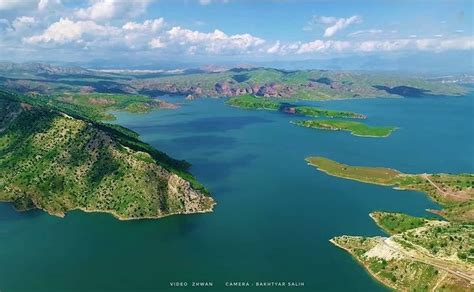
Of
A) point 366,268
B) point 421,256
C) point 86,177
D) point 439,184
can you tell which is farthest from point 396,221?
point 86,177

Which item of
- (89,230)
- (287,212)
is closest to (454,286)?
(287,212)

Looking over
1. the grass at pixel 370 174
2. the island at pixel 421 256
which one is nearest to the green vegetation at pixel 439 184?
the grass at pixel 370 174

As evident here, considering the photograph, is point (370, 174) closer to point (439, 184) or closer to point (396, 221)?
point (439, 184)

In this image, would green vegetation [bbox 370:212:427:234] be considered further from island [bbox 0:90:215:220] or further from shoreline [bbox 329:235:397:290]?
island [bbox 0:90:215:220]

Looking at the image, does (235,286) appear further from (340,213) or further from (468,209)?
(468,209)

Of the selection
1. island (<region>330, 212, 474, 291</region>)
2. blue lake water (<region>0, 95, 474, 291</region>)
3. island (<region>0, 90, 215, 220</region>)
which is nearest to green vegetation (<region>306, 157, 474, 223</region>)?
blue lake water (<region>0, 95, 474, 291</region>)

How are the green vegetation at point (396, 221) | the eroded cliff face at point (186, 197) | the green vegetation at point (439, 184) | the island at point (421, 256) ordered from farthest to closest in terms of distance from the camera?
the green vegetation at point (439, 184), the eroded cliff face at point (186, 197), the green vegetation at point (396, 221), the island at point (421, 256)

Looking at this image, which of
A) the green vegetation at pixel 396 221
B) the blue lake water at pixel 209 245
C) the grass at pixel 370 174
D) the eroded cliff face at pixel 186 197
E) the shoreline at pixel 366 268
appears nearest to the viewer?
the shoreline at pixel 366 268

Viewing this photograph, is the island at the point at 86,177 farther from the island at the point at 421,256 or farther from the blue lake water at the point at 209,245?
the island at the point at 421,256
